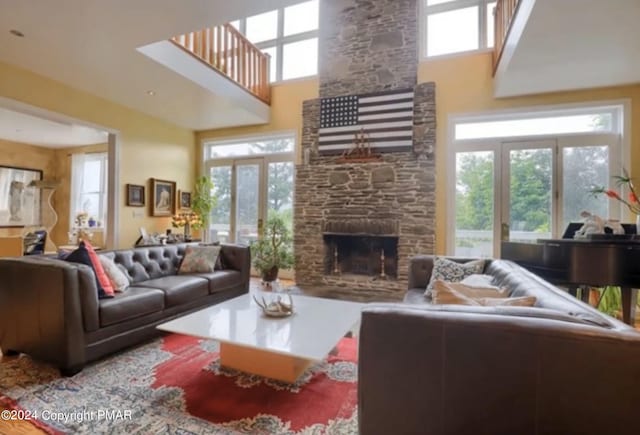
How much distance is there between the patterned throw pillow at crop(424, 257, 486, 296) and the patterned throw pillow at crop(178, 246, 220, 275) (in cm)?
242

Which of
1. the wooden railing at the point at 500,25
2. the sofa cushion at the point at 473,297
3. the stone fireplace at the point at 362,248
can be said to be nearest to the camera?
the sofa cushion at the point at 473,297

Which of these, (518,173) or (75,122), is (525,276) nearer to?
(518,173)

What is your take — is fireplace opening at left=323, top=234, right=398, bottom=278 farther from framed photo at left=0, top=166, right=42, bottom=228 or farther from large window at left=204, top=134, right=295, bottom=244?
framed photo at left=0, top=166, right=42, bottom=228

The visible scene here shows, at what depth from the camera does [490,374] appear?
3.67 feet

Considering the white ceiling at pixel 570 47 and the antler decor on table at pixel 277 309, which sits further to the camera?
the white ceiling at pixel 570 47

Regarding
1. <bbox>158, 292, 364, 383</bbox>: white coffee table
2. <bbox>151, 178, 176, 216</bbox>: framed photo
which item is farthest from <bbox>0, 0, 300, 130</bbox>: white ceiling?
<bbox>158, 292, 364, 383</bbox>: white coffee table

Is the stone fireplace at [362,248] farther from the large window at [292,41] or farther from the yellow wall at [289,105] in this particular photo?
the large window at [292,41]

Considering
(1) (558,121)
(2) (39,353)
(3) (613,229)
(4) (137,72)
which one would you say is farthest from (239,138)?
(3) (613,229)

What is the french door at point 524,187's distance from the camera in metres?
4.28

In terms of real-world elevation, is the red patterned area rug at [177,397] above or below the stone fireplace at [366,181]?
below

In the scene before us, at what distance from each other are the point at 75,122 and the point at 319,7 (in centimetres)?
414

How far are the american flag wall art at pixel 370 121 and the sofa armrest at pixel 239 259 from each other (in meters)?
2.18

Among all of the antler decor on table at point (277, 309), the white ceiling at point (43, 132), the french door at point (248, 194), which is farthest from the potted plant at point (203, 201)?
the antler decor on table at point (277, 309)

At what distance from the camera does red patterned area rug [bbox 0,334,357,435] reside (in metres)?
1.77
